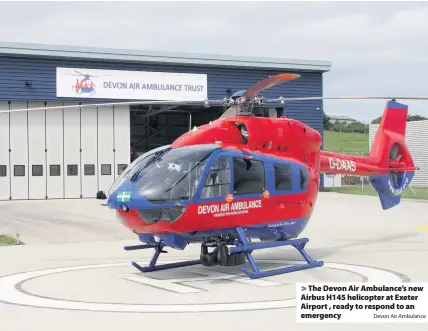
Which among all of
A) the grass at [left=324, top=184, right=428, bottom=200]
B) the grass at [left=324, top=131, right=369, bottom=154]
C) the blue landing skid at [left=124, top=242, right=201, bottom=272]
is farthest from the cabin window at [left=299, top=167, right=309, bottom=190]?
the grass at [left=324, top=131, right=369, bottom=154]

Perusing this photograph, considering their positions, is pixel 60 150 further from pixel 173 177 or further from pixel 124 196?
pixel 173 177

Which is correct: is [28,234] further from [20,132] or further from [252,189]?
[20,132]

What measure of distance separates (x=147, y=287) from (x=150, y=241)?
0.96m

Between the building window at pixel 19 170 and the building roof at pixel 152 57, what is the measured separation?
17.6 feet

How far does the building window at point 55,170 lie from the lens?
31.9 m

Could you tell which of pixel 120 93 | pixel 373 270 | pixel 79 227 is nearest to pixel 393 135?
pixel 373 270

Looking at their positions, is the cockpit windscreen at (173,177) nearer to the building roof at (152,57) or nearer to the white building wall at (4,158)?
the white building wall at (4,158)

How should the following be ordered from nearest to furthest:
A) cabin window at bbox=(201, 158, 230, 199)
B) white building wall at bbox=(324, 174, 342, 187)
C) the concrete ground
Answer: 1. the concrete ground
2. cabin window at bbox=(201, 158, 230, 199)
3. white building wall at bbox=(324, 174, 342, 187)

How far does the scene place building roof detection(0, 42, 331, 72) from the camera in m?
31.1

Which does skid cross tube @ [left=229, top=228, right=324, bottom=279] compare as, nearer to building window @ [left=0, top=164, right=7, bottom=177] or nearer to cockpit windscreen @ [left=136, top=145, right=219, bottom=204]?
cockpit windscreen @ [left=136, top=145, right=219, bottom=204]

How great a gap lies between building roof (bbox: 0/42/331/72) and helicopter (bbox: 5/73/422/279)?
840 inches

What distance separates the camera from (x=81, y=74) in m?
32.1

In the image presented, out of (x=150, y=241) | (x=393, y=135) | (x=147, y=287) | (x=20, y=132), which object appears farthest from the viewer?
(x=20, y=132)

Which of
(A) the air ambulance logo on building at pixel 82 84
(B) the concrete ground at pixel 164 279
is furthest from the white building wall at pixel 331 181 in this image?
(B) the concrete ground at pixel 164 279
